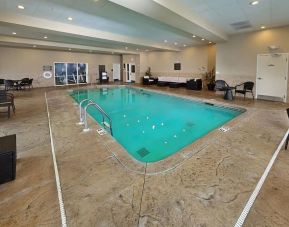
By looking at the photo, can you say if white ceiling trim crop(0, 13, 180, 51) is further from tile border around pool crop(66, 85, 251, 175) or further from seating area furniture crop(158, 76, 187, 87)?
tile border around pool crop(66, 85, 251, 175)

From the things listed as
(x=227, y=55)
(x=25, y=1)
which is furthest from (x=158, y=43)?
(x=25, y=1)

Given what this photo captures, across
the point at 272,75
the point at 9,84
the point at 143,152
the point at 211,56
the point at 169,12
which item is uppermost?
the point at 211,56

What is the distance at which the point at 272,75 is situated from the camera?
7.85m

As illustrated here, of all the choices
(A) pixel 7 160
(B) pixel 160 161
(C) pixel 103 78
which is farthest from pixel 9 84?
(B) pixel 160 161

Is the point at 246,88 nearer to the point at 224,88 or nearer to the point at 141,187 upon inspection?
the point at 224,88

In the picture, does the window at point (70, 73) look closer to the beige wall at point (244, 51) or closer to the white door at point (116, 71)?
the white door at point (116, 71)

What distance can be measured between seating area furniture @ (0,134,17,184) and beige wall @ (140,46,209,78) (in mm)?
12292

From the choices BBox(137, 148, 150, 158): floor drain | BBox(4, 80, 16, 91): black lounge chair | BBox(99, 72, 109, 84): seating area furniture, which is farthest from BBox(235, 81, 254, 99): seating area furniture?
BBox(4, 80, 16, 91): black lounge chair

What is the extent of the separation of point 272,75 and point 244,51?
1.67 m

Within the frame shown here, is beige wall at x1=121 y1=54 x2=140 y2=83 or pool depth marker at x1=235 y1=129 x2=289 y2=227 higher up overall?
Result: beige wall at x1=121 y1=54 x2=140 y2=83

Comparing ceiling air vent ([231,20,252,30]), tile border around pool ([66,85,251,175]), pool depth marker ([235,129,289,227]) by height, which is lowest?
pool depth marker ([235,129,289,227])

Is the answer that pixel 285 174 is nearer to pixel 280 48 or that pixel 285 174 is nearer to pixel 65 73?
pixel 280 48

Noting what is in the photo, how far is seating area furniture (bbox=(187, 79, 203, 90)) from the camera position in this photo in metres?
11.9

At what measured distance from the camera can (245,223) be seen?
1.68 metres
